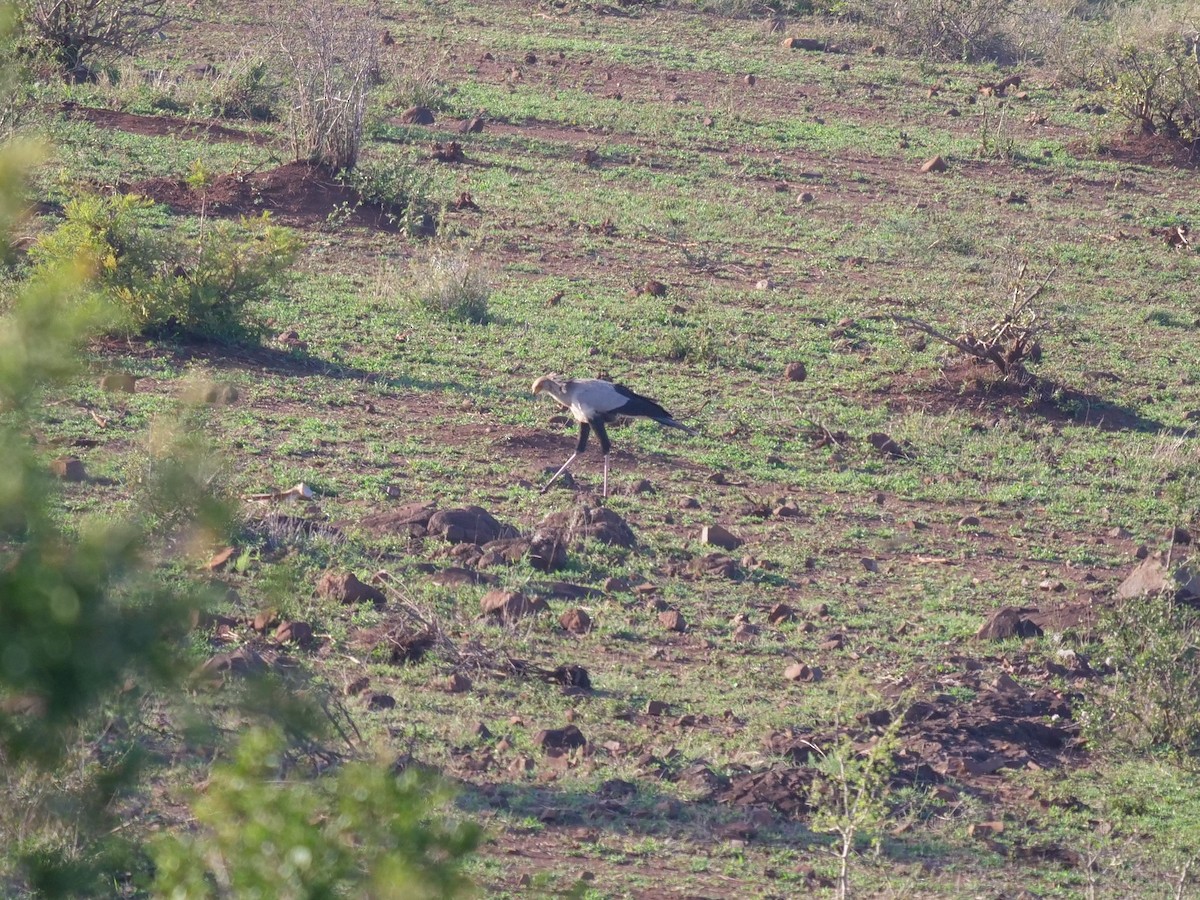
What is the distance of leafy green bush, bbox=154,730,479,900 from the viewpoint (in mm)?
2551

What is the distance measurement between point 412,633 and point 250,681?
2955 mm

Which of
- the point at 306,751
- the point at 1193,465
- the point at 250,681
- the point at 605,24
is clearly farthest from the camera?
the point at 605,24

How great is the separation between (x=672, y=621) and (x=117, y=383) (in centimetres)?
391

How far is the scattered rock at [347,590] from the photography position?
6.50m

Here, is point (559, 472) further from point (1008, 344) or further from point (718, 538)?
point (1008, 344)

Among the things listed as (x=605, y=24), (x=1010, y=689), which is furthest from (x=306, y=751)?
(x=605, y=24)

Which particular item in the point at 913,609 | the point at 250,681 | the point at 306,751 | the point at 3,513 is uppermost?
the point at 3,513

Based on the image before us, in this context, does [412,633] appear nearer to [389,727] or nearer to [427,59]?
[389,727]

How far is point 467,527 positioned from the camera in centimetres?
736

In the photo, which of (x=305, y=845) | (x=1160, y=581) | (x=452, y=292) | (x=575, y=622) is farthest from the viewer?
(x=452, y=292)

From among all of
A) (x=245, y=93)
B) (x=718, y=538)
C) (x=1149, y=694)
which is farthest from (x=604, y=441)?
(x=245, y=93)

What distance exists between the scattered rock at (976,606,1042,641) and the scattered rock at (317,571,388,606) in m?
2.73

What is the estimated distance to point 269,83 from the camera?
647 inches

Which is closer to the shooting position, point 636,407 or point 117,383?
point 636,407
